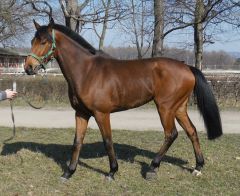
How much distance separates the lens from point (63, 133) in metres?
10.2

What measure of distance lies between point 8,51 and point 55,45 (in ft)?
205

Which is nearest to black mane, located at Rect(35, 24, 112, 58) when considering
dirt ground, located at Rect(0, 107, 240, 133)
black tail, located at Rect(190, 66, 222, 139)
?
black tail, located at Rect(190, 66, 222, 139)

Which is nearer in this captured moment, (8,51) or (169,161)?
(169,161)

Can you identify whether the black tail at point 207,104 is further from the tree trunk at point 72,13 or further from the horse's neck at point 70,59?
the tree trunk at point 72,13

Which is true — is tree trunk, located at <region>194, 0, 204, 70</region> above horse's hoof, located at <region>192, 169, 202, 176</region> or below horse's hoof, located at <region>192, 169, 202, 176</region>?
above

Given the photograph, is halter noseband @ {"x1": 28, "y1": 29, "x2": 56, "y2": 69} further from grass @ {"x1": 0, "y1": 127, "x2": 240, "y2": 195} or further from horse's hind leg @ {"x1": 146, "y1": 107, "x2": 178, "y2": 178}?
horse's hind leg @ {"x1": 146, "y1": 107, "x2": 178, "y2": 178}

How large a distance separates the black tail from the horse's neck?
1.81 m

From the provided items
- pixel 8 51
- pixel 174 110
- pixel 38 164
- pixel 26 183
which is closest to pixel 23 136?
pixel 38 164

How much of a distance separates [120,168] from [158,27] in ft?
35.6

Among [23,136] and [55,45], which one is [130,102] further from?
[23,136]

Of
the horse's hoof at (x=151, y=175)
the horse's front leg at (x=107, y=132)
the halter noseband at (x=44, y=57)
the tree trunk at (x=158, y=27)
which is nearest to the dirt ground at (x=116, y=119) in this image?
the tree trunk at (x=158, y=27)

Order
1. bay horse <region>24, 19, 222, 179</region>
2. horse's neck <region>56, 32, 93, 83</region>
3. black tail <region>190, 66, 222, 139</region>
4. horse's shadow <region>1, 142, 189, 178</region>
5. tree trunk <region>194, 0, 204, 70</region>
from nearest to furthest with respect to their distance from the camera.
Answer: bay horse <region>24, 19, 222, 179</region> → horse's neck <region>56, 32, 93, 83</region> → black tail <region>190, 66, 222, 139</region> → horse's shadow <region>1, 142, 189, 178</region> → tree trunk <region>194, 0, 204, 70</region>

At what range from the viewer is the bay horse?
595 cm

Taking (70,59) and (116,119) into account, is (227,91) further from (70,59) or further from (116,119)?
(70,59)
